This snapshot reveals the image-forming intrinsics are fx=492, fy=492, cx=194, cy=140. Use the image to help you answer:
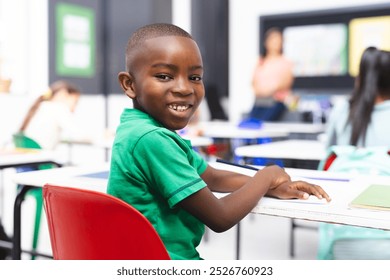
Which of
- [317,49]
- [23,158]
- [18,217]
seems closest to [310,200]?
[18,217]

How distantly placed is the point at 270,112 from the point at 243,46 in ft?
11.5

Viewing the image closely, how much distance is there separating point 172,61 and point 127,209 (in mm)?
341

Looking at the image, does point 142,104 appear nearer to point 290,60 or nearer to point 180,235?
point 180,235

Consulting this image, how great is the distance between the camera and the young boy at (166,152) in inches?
37.6

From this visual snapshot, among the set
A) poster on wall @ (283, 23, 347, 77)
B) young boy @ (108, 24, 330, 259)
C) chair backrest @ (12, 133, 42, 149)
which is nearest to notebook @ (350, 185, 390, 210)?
young boy @ (108, 24, 330, 259)

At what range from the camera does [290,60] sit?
308 inches

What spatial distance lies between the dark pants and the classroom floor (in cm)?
141

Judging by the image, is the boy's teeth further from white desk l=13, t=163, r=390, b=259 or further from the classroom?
white desk l=13, t=163, r=390, b=259

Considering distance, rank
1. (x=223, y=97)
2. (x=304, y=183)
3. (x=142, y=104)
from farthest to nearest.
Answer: (x=223, y=97) → (x=304, y=183) → (x=142, y=104)

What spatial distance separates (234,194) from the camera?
105cm

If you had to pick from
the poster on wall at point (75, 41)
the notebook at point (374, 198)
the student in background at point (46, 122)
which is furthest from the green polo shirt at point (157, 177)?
the poster on wall at point (75, 41)

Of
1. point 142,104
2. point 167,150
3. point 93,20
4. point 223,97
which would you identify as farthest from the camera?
point 223,97

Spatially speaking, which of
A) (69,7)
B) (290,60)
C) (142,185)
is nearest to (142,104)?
(142,185)

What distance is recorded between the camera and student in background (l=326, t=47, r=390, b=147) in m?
1.93
